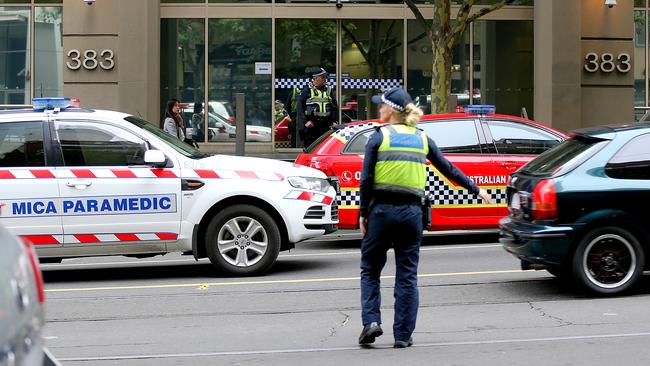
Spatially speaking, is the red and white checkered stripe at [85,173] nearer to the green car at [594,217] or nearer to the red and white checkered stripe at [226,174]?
the red and white checkered stripe at [226,174]

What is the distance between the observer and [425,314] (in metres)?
8.69

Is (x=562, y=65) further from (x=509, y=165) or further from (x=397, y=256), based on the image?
(x=397, y=256)

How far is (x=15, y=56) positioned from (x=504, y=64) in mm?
10584

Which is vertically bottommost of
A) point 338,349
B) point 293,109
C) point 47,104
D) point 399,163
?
point 338,349

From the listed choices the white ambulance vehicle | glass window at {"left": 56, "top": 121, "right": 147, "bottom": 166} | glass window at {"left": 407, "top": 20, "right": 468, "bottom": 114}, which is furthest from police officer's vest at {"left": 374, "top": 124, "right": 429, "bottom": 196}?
glass window at {"left": 407, "top": 20, "right": 468, "bottom": 114}

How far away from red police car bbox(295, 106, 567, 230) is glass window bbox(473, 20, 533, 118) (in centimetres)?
1053

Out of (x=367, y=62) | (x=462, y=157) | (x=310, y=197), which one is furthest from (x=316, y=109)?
(x=310, y=197)

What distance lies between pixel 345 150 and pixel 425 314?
14.8 feet

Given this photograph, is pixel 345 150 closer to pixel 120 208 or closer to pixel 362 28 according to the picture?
pixel 120 208

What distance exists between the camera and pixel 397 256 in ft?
23.6

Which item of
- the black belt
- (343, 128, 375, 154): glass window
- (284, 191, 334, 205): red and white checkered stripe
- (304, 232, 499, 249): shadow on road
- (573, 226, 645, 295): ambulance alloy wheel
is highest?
(343, 128, 375, 154): glass window

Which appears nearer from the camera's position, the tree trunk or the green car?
the green car

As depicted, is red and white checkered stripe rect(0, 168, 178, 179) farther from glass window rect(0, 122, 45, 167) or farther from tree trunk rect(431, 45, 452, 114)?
tree trunk rect(431, 45, 452, 114)

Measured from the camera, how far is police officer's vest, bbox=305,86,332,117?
17375 millimetres
